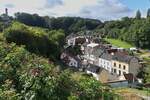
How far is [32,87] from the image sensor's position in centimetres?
952

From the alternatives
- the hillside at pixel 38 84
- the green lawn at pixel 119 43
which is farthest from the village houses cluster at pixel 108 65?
the hillside at pixel 38 84

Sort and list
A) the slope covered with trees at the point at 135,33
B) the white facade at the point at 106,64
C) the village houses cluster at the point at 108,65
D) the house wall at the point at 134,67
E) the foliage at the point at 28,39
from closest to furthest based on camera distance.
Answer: the foliage at the point at 28,39
the village houses cluster at the point at 108,65
the house wall at the point at 134,67
the white facade at the point at 106,64
the slope covered with trees at the point at 135,33

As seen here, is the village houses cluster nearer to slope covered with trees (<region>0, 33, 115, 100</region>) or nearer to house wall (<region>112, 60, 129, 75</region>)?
house wall (<region>112, 60, 129, 75</region>)

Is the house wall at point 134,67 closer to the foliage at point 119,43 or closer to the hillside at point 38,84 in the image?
the foliage at point 119,43

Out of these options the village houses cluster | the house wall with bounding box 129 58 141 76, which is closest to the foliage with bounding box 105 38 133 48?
the village houses cluster

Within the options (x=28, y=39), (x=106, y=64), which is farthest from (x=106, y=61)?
(x=28, y=39)

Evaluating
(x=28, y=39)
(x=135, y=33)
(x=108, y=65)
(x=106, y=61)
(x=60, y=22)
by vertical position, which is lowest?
(x=108, y=65)

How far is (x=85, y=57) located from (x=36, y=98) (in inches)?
2179

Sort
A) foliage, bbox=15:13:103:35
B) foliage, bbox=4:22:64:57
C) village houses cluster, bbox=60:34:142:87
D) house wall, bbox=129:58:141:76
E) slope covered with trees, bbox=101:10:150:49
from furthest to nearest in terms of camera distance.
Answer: foliage, bbox=15:13:103:35, slope covered with trees, bbox=101:10:150:49, house wall, bbox=129:58:141:76, village houses cluster, bbox=60:34:142:87, foliage, bbox=4:22:64:57

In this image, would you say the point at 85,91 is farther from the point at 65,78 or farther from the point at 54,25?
the point at 54,25

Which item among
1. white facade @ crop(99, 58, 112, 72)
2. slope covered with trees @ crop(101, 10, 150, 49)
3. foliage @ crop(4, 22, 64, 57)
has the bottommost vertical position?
white facade @ crop(99, 58, 112, 72)

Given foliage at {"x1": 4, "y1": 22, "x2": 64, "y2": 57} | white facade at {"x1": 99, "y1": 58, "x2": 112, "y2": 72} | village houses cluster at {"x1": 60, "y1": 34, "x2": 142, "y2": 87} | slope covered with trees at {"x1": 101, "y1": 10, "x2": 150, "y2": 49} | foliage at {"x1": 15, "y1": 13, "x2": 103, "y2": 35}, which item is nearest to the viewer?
foliage at {"x1": 4, "y1": 22, "x2": 64, "y2": 57}

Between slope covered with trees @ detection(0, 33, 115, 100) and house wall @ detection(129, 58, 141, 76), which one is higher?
slope covered with trees @ detection(0, 33, 115, 100)

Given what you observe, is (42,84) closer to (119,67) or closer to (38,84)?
(38,84)
